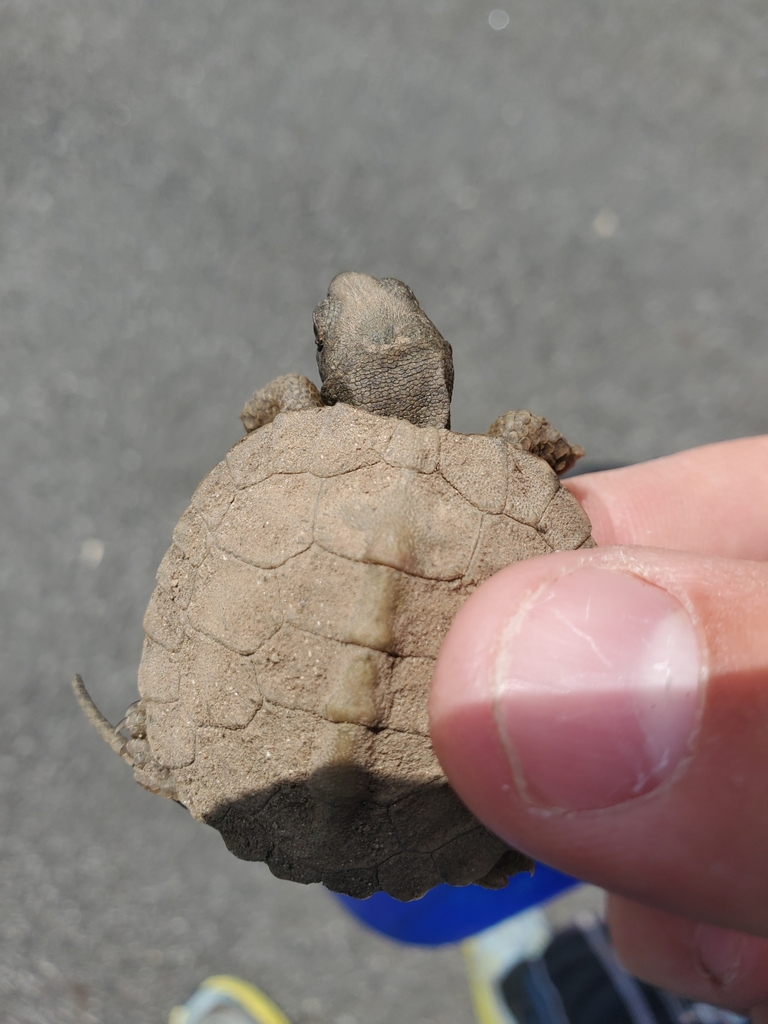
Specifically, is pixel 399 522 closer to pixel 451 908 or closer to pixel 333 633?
pixel 333 633

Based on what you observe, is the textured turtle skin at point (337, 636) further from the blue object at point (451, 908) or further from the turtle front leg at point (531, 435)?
the blue object at point (451, 908)

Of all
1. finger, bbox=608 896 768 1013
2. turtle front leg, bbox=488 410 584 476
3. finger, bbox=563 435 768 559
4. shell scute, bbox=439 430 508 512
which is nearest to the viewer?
shell scute, bbox=439 430 508 512

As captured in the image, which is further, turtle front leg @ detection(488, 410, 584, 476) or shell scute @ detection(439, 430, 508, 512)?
turtle front leg @ detection(488, 410, 584, 476)

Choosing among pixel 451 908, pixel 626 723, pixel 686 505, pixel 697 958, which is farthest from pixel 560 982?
pixel 626 723

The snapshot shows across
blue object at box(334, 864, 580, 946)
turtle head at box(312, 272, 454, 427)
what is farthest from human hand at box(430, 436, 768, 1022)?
blue object at box(334, 864, 580, 946)

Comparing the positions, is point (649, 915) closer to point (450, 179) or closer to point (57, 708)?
point (57, 708)

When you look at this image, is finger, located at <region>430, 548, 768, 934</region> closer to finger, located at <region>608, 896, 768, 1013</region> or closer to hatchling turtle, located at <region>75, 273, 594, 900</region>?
hatchling turtle, located at <region>75, 273, 594, 900</region>
